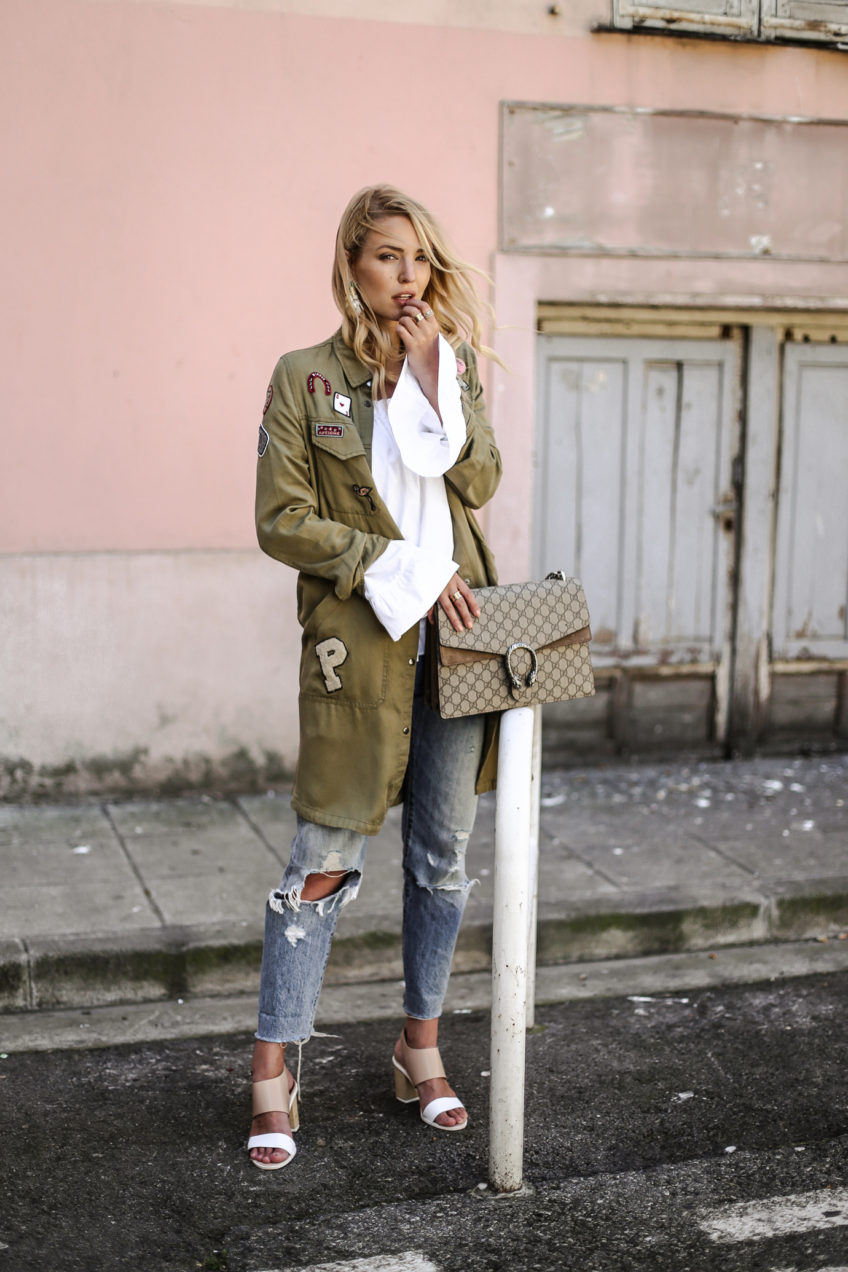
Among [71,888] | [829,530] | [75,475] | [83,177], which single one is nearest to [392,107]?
[83,177]

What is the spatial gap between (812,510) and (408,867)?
13.4 feet

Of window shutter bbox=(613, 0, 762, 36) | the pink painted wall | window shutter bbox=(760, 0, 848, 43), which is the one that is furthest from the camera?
window shutter bbox=(760, 0, 848, 43)

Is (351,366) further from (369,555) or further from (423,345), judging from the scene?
(369,555)

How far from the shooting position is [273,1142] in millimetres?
3062

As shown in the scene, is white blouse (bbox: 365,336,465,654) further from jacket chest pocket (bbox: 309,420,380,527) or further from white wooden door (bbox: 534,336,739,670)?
white wooden door (bbox: 534,336,739,670)

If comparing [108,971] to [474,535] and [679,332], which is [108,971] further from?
[679,332]

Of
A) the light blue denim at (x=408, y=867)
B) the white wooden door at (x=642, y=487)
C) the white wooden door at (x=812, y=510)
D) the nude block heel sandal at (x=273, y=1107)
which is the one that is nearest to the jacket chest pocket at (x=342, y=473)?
the light blue denim at (x=408, y=867)

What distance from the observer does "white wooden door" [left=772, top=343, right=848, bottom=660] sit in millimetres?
6543

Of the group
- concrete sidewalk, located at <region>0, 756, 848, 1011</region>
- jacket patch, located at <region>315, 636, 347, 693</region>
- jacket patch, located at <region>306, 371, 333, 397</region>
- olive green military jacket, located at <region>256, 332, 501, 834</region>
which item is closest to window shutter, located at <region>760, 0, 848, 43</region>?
concrete sidewalk, located at <region>0, 756, 848, 1011</region>

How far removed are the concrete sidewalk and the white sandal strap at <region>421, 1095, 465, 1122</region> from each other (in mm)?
1095

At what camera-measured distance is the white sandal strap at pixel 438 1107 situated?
3.23 metres

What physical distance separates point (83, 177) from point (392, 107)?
1.30m

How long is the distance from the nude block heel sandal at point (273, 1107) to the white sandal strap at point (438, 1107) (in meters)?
0.32

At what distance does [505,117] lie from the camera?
579 cm
